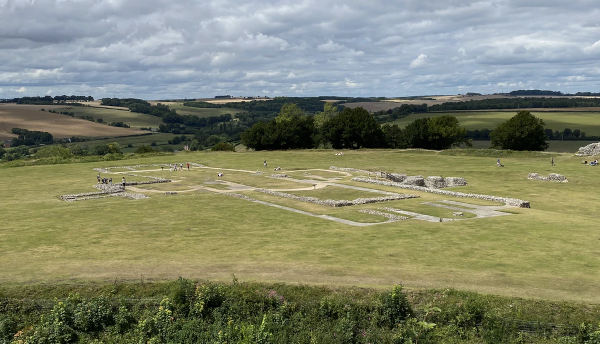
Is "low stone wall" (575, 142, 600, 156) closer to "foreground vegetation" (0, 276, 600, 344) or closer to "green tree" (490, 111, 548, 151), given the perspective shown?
"green tree" (490, 111, 548, 151)

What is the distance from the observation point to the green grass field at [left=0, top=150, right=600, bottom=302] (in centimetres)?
2042

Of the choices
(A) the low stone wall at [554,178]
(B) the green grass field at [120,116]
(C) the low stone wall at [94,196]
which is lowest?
(C) the low stone wall at [94,196]

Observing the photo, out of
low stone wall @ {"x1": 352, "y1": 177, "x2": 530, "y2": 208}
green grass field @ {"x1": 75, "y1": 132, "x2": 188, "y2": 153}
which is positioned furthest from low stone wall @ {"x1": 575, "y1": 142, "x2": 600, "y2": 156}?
green grass field @ {"x1": 75, "y1": 132, "x2": 188, "y2": 153}

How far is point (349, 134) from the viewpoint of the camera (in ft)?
305

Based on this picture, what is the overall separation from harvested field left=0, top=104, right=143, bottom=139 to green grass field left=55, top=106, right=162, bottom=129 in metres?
17.3

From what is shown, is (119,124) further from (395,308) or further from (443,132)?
(395,308)

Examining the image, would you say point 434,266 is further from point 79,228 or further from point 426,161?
point 426,161

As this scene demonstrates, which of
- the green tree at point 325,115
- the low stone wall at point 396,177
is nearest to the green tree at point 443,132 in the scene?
the green tree at point 325,115

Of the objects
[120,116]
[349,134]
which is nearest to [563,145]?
[349,134]

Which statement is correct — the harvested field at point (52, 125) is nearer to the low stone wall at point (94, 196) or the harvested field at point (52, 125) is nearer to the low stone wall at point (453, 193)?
the low stone wall at point (94, 196)

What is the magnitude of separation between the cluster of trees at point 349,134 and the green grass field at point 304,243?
1877 inches

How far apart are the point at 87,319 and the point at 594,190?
43.1m

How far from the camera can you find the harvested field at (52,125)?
133 metres

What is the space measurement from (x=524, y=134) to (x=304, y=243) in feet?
227
